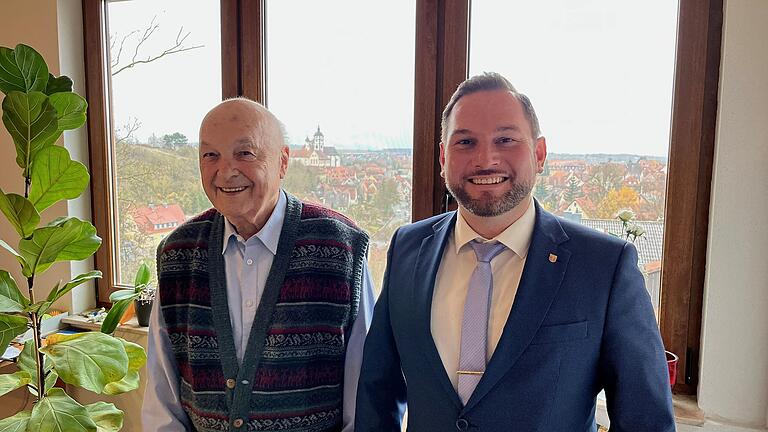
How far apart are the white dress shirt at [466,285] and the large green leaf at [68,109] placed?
46.4 inches

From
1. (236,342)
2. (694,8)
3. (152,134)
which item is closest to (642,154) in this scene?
(694,8)

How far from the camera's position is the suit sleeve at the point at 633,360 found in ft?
3.23

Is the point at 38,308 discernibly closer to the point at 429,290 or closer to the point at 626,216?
the point at 429,290

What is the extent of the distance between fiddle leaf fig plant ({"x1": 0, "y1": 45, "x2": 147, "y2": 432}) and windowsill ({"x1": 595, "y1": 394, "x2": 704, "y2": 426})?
4.96 ft

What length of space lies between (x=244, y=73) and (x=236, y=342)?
152 cm

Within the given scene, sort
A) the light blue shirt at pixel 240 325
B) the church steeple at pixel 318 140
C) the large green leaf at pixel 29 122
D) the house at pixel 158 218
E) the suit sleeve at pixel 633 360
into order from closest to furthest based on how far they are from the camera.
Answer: the suit sleeve at pixel 633 360 < the light blue shirt at pixel 240 325 < the large green leaf at pixel 29 122 < the church steeple at pixel 318 140 < the house at pixel 158 218

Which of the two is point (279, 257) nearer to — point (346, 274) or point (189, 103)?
point (346, 274)

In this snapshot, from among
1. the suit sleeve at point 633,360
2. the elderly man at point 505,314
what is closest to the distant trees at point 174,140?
the elderly man at point 505,314

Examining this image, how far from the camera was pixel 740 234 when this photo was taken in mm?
1681

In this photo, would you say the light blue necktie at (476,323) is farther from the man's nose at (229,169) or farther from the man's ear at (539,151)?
the man's nose at (229,169)

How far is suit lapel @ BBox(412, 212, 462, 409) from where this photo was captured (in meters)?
1.08

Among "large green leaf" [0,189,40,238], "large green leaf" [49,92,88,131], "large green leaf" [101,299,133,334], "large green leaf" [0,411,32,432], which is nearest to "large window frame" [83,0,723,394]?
"large green leaf" [49,92,88,131]

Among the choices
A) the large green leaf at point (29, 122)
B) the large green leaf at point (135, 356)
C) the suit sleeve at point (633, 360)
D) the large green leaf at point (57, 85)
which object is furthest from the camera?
the large green leaf at point (135, 356)

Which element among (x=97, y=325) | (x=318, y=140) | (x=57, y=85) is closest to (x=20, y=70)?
(x=57, y=85)
